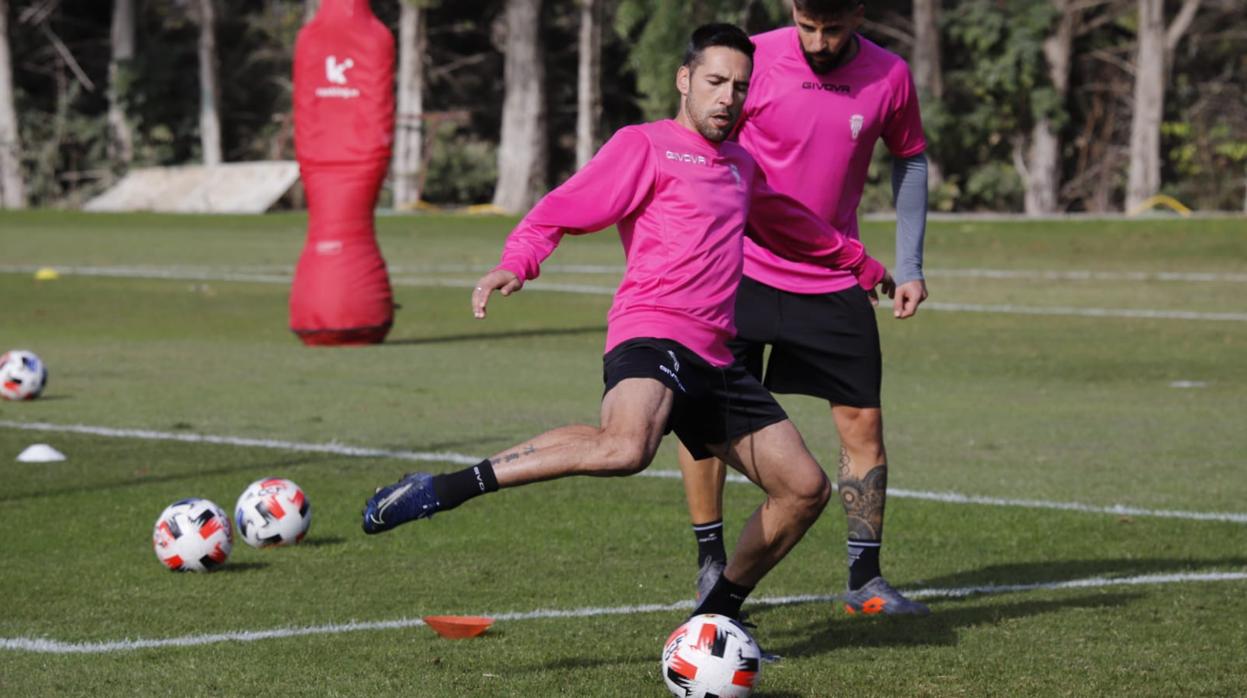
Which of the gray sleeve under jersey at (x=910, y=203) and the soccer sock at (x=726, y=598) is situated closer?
the soccer sock at (x=726, y=598)

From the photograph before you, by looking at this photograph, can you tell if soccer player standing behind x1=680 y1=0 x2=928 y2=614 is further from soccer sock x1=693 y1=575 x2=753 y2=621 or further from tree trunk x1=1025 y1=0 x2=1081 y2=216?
tree trunk x1=1025 y1=0 x2=1081 y2=216

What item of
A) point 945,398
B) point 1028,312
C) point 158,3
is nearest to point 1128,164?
point 1028,312

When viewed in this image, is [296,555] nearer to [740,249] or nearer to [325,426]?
[740,249]

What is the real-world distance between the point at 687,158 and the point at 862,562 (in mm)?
1996

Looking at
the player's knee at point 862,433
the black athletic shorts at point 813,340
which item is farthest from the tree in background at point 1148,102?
the black athletic shorts at point 813,340

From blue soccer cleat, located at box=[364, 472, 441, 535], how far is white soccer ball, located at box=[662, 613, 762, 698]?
81cm

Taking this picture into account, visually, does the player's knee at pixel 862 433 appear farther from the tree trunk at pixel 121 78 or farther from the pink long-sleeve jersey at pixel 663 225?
the tree trunk at pixel 121 78

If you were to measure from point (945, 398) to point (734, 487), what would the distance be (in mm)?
4962

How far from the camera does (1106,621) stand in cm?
702

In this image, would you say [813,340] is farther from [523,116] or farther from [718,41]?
[523,116]

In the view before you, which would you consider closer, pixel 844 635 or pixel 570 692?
pixel 570 692

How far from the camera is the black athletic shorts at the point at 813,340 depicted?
7293 mm

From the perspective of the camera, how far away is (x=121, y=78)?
→ 54625 mm

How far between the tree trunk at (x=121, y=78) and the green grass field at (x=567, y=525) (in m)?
33.8
